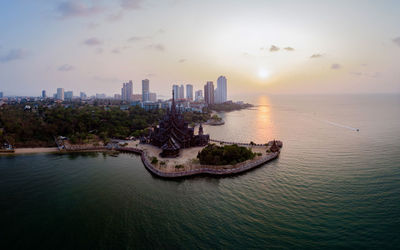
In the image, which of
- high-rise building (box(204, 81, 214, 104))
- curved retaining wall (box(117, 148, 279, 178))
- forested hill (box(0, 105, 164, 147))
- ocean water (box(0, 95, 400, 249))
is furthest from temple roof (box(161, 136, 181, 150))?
high-rise building (box(204, 81, 214, 104))

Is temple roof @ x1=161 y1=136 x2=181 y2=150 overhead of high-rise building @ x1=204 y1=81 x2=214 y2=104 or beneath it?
beneath

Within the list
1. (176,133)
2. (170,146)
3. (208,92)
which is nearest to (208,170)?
(170,146)

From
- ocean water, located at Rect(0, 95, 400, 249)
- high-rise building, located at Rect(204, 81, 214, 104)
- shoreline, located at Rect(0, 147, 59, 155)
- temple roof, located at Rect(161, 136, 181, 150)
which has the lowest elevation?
ocean water, located at Rect(0, 95, 400, 249)

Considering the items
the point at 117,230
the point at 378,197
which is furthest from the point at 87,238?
the point at 378,197

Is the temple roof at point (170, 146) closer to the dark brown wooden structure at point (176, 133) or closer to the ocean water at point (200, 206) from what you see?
the dark brown wooden structure at point (176, 133)

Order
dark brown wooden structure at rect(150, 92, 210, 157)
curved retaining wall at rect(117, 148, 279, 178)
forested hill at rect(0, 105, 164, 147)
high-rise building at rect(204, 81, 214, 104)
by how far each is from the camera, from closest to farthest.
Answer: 1. curved retaining wall at rect(117, 148, 279, 178)
2. dark brown wooden structure at rect(150, 92, 210, 157)
3. forested hill at rect(0, 105, 164, 147)
4. high-rise building at rect(204, 81, 214, 104)

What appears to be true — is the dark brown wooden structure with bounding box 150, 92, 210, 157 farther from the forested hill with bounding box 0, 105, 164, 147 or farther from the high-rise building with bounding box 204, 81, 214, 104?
the high-rise building with bounding box 204, 81, 214, 104

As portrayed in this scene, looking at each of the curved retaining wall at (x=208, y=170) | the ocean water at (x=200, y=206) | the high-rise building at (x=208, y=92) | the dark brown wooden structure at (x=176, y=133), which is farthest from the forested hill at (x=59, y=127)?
the high-rise building at (x=208, y=92)

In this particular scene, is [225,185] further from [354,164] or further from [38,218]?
[354,164]

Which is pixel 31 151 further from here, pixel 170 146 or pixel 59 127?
pixel 170 146
